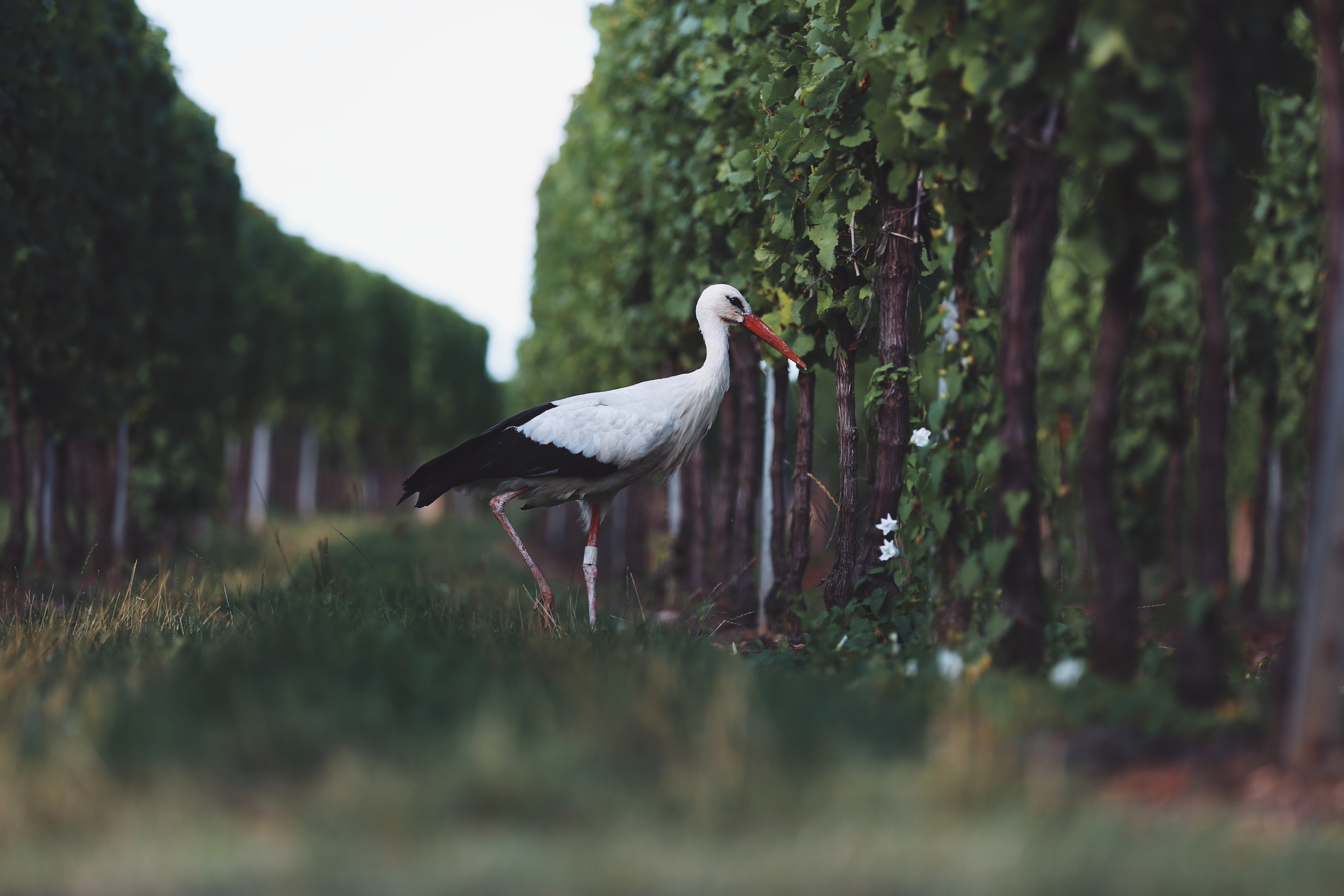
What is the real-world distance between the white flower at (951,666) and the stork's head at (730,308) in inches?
124

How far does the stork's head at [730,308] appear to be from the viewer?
719cm

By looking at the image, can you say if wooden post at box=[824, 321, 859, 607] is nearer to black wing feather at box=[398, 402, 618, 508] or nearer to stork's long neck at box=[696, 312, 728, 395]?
stork's long neck at box=[696, 312, 728, 395]

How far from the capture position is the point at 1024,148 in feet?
14.4

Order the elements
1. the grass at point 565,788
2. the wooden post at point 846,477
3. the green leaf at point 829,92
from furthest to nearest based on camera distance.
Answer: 1. the wooden post at point 846,477
2. the green leaf at point 829,92
3. the grass at point 565,788

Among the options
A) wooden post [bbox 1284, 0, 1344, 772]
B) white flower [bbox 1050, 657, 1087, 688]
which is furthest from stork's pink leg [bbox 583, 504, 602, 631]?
wooden post [bbox 1284, 0, 1344, 772]

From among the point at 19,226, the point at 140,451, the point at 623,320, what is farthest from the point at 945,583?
the point at 140,451

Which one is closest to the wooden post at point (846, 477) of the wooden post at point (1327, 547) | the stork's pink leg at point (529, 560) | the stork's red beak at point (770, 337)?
the stork's red beak at point (770, 337)

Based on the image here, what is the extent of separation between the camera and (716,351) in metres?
7.17

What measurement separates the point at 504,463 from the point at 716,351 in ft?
4.81

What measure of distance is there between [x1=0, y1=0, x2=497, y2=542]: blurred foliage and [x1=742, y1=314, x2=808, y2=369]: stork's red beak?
489 centimetres

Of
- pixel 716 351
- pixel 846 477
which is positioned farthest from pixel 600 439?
pixel 846 477

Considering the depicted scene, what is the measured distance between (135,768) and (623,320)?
9488mm

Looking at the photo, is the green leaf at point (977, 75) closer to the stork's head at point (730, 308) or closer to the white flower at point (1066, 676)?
the white flower at point (1066, 676)

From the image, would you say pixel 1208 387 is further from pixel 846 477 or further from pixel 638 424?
pixel 638 424
